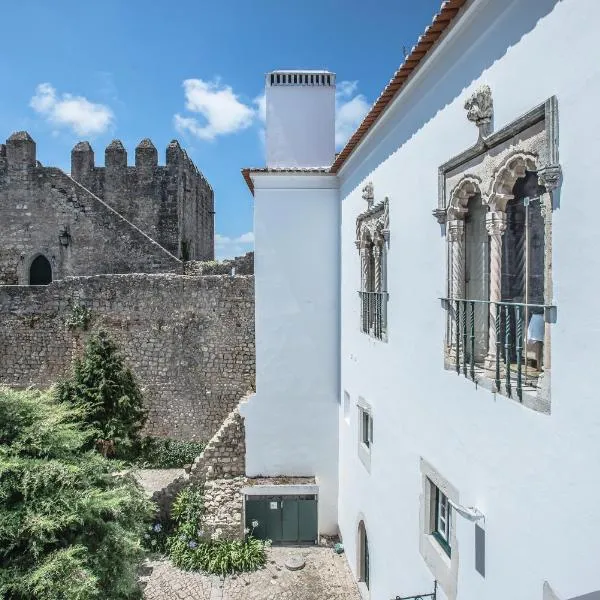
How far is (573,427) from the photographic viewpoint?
254 cm

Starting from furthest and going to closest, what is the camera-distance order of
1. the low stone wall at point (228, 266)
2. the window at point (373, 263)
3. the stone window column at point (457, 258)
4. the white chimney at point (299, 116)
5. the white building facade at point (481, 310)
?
1. the low stone wall at point (228, 266)
2. the white chimney at point (299, 116)
3. the window at point (373, 263)
4. the stone window column at point (457, 258)
5. the white building facade at point (481, 310)

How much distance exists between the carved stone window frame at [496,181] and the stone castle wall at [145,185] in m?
13.7

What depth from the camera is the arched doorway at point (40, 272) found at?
48.7 feet

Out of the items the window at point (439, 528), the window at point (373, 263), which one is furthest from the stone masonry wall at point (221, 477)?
the window at point (439, 528)

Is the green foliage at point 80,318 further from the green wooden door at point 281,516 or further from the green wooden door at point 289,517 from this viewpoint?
the green wooden door at point 289,517

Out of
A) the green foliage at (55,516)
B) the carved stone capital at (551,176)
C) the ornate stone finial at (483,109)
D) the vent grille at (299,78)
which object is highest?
the vent grille at (299,78)

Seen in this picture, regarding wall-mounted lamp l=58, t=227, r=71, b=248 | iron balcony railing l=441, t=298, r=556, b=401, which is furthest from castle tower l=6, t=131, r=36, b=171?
iron balcony railing l=441, t=298, r=556, b=401

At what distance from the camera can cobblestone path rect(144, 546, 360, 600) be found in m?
7.88

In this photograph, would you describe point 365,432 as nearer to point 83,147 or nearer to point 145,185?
point 145,185

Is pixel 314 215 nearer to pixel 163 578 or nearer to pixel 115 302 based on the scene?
pixel 115 302

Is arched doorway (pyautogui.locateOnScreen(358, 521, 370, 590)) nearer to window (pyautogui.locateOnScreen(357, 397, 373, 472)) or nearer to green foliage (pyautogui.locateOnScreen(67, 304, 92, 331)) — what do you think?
window (pyautogui.locateOnScreen(357, 397, 373, 472))

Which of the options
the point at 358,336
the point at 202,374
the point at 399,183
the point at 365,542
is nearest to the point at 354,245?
the point at 358,336

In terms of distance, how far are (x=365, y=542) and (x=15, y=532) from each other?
559 cm

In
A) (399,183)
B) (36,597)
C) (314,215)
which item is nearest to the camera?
(36,597)
